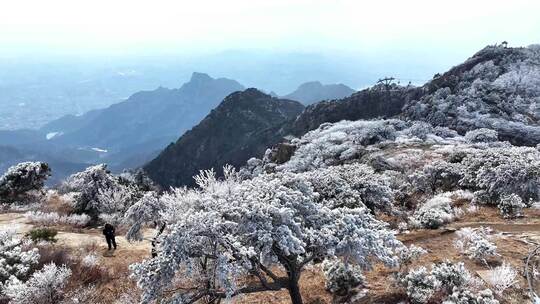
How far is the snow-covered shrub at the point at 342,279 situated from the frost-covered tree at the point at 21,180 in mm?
35531

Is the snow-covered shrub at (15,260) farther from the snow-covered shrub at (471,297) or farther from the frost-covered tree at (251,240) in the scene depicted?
the snow-covered shrub at (471,297)

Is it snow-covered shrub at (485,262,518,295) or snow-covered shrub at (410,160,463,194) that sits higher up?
snow-covered shrub at (485,262,518,295)

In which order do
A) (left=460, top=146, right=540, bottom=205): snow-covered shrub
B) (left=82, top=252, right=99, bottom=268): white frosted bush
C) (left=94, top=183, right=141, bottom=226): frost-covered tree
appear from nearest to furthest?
(left=82, top=252, right=99, bottom=268): white frosted bush
(left=460, top=146, right=540, bottom=205): snow-covered shrub
(left=94, top=183, right=141, bottom=226): frost-covered tree

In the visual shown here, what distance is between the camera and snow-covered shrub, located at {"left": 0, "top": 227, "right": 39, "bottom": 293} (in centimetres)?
1847

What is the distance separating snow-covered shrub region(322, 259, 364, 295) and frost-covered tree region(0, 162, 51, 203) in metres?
35.5

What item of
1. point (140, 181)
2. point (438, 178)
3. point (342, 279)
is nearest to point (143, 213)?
point (342, 279)

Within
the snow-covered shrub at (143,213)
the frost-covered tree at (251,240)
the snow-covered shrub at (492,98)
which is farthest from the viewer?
the snow-covered shrub at (492,98)

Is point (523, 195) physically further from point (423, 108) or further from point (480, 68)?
point (480, 68)

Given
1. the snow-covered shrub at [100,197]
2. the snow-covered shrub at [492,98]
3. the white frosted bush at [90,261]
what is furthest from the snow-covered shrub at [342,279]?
the snow-covered shrub at [492,98]

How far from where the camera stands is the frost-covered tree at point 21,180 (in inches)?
1630

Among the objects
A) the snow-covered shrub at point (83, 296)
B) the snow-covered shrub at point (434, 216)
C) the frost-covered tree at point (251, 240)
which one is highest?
the frost-covered tree at point (251, 240)

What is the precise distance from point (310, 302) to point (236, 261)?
17.1ft

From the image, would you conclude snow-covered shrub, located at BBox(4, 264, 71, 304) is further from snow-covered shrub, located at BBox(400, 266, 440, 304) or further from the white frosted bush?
snow-covered shrub, located at BBox(400, 266, 440, 304)

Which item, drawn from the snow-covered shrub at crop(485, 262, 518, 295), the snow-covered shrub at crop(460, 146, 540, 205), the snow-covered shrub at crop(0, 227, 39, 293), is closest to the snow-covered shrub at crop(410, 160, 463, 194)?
the snow-covered shrub at crop(460, 146, 540, 205)
